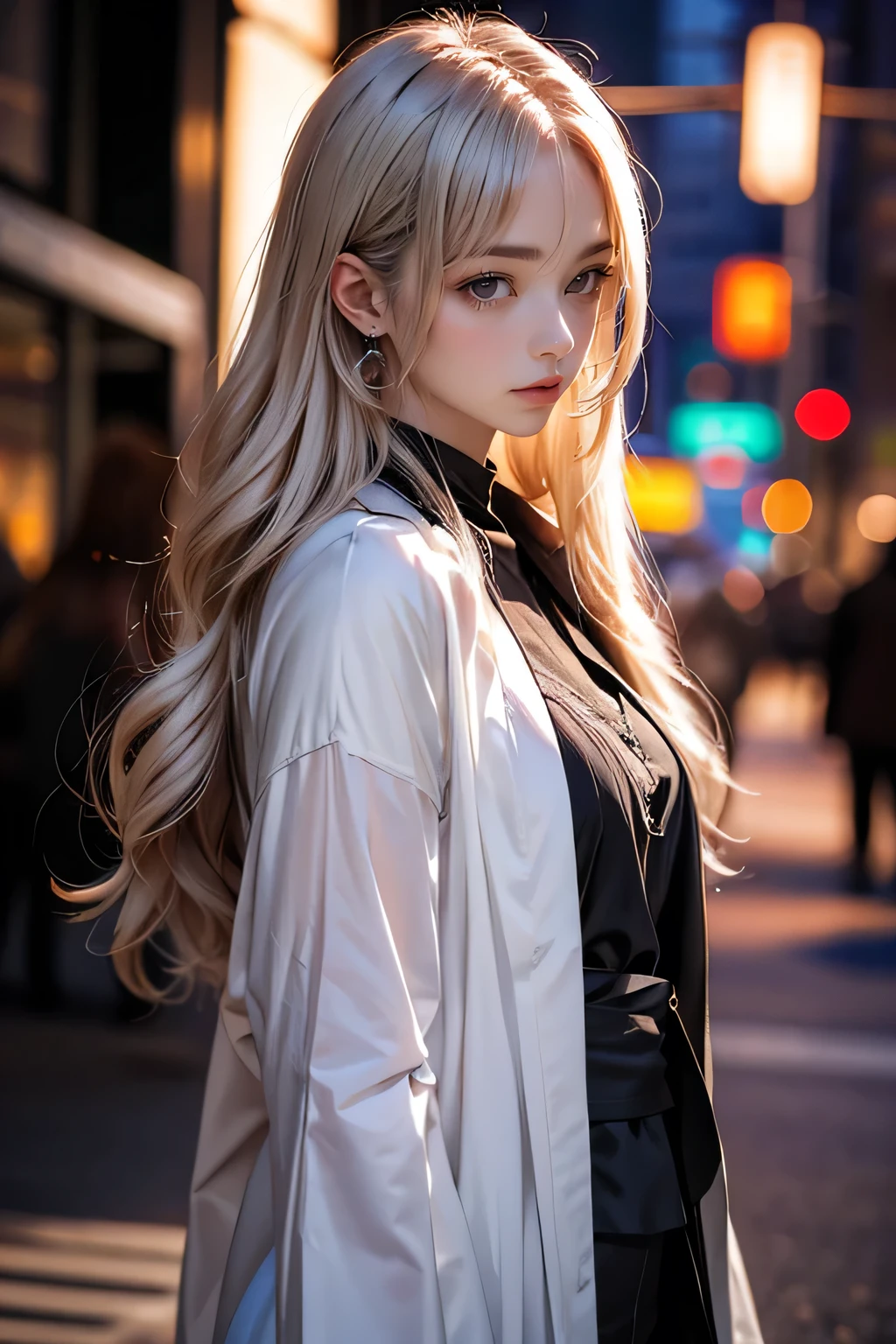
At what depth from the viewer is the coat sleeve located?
111 centimetres

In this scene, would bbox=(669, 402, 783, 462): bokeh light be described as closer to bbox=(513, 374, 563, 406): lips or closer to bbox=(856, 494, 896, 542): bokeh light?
bbox=(856, 494, 896, 542): bokeh light

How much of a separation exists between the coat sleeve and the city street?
66.8 inches

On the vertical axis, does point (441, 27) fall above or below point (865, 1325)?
above

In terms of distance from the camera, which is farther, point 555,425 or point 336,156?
point 555,425

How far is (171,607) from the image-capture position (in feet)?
5.15

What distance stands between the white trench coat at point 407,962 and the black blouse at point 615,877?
76 millimetres

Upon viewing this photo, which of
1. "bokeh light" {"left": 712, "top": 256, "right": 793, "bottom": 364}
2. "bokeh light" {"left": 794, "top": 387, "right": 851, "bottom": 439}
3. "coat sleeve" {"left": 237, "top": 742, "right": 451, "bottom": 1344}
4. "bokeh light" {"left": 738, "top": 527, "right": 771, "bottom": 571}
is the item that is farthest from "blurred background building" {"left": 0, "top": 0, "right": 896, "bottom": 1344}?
"bokeh light" {"left": 738, "top": 527, "right": 771, "bottom": 571}

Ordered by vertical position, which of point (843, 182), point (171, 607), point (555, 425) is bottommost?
point (171, 607)

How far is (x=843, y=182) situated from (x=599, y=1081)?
9.94 meters

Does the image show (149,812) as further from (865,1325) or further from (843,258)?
(843,258)

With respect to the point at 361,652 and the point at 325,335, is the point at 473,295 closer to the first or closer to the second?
the point at 325,335

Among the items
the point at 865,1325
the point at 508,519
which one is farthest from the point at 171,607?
the point at 865,1325

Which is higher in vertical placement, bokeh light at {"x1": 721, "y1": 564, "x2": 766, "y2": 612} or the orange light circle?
the orange light circle

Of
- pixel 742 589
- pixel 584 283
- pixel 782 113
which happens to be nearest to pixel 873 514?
pixel 742 589
